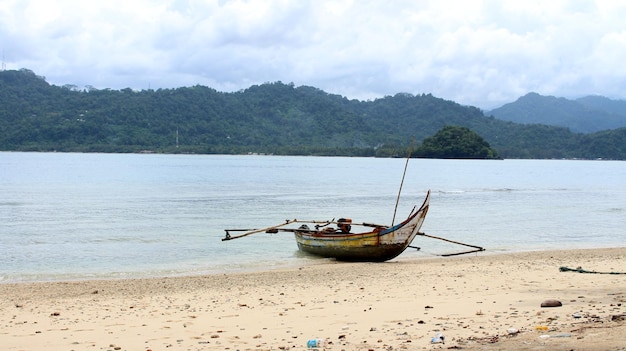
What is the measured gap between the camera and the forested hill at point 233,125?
138000 millimetres

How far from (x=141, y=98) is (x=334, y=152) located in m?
45.6

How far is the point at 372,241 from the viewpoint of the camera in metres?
16.2

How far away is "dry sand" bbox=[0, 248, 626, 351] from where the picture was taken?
7.33m

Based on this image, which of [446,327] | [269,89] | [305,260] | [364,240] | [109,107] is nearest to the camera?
[446,327]

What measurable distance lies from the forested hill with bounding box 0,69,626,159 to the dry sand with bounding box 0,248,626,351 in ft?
424

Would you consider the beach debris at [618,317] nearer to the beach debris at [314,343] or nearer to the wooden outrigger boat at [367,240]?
the beach debris at [314,343]

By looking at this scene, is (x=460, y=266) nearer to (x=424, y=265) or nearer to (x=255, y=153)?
(x=424, y=265)

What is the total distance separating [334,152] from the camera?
154 metres

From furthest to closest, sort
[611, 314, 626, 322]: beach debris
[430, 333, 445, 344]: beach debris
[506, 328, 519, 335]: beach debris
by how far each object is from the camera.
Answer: [611, 314, 626, 322]: beach debris < [506, 328, 519, 335]: beach debris < [430, 333, 445, 344]: beach debris

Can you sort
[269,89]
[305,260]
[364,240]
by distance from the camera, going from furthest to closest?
[269,89] < [305,260] < [364,240]

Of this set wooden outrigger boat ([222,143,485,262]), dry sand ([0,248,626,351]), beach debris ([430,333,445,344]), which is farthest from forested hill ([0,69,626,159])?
beach debris ([430,333,445,344])

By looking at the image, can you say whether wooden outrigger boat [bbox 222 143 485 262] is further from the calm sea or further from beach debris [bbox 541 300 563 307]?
beach debris [bbox 541 300 563 307]

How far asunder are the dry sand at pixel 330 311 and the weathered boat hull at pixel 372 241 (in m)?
1.72

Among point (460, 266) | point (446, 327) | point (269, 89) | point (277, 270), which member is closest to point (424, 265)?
point (460, 266)
